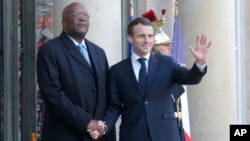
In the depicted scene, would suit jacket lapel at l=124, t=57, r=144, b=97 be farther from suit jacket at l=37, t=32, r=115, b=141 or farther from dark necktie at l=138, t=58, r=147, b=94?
suit jacket at l=37, t=32, r=115, b=141

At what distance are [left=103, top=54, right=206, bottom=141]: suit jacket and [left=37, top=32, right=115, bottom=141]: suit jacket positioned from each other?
0.32 feet

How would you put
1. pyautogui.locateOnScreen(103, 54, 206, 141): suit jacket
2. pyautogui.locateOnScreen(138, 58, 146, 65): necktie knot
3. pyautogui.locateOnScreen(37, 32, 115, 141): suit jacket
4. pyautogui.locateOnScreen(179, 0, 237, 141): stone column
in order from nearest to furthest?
1. pyautogui.locateOnScreen(37, 32, 115, 141): suit jacket
2. pyautogui.locateOnScreen(103, 54, 206, 141): suit jacket
3. pyautogui.locateOnScreen(138, 58, 146, 65): necktie knot
4. pyautogui.locateOnScreen(179, 0, 237, 141): stone column

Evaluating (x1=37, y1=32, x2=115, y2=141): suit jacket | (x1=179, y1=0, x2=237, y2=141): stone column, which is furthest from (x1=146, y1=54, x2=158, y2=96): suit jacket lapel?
(x1=179, y1=0, x2=237, y2=141): stone column

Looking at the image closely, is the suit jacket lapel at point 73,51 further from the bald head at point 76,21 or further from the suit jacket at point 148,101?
the suit jacket at point 148,101

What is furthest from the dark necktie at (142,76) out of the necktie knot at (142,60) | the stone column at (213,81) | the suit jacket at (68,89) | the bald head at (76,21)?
the stone column at (213,81)

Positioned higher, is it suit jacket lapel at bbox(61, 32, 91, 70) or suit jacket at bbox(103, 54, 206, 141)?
suit jacket lapel at bbox(61, 32, 91, 70)

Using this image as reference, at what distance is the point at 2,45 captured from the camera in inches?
218

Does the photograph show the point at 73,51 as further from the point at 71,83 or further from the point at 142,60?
the point at 142,60

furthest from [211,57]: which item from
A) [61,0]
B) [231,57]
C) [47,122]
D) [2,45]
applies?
[47,122]

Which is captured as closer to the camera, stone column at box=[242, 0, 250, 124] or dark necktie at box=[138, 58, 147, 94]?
dark necktie at box=[138, 58, 147, 94]

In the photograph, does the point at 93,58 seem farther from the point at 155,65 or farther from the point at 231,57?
the point at 231,57

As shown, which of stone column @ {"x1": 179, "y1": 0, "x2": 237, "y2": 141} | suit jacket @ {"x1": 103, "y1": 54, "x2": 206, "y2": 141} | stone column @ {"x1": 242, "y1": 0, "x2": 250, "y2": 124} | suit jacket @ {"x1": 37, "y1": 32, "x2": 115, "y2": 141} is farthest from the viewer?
stone column @ {"x1": 242, "y1": 0, "x2": 250, "y2": 124}

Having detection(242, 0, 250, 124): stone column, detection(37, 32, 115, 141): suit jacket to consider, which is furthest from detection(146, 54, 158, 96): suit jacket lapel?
detection(242, 0, 250, 124): stone column

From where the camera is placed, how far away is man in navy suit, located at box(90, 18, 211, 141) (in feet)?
14.6
